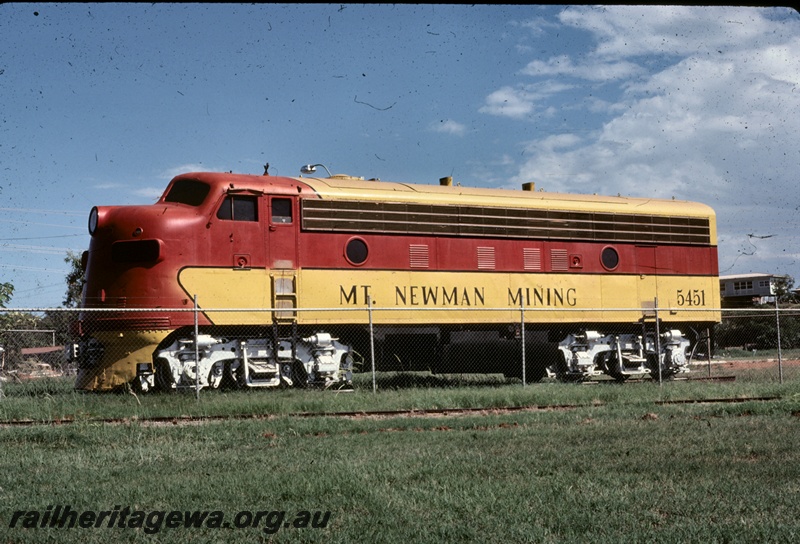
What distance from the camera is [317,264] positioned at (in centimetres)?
1644

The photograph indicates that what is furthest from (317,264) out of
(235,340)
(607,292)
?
(607,292)

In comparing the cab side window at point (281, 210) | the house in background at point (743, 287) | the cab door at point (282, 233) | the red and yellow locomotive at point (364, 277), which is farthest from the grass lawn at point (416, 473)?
the house in background at point (743, 287)

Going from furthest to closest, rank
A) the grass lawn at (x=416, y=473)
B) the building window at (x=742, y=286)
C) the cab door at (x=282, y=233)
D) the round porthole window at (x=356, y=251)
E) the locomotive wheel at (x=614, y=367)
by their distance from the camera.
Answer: the building window at (x=742, y=286) < the locomotive wheel at (x=614, y=367) < the round porthole window at (x=356, y=251) < the cab door at (x=282, y=233) < the grass lawn at (x=416, y=473)

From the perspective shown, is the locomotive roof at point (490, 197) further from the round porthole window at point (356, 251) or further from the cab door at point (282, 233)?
the round porthole window at point (356, 251)

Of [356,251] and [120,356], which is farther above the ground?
[356,251]

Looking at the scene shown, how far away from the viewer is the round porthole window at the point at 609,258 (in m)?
19.3

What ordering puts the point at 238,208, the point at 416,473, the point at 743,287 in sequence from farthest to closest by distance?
the point at 743,287
the point at 238,208
the point at 416,473

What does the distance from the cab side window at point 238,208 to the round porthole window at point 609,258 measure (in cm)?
822

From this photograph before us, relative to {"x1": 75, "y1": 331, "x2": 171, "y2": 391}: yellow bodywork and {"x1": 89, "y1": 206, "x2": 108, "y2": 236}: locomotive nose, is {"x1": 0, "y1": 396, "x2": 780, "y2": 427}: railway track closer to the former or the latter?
{"x1": 75, "y1": 331, "x2": 171, "y2": 391}: yellow bodywork

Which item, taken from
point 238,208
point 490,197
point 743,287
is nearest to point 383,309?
point 238,208

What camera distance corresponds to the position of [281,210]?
16.3 metres

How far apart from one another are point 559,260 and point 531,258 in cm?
74

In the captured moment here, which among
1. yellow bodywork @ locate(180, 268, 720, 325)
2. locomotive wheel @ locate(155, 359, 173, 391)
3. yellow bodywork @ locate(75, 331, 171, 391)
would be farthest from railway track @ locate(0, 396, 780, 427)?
locomotive wheel @ locate(155, 359, 173, 391)

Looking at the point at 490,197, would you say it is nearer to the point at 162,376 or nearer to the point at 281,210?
the point at 281,210
